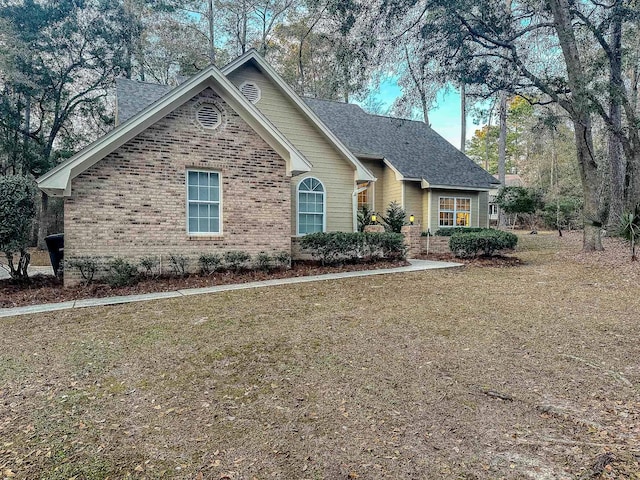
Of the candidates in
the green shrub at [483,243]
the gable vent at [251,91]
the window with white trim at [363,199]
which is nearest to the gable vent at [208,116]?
the gable vent at [251,91]

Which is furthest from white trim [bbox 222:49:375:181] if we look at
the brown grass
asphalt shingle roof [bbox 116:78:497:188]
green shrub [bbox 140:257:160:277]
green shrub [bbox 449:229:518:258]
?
the brown grass

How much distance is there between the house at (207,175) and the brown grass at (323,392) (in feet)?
9.65

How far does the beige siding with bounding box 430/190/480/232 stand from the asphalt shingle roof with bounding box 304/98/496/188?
557 millimetres

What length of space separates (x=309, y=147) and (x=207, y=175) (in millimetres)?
4439

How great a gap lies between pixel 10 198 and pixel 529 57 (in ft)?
57.7

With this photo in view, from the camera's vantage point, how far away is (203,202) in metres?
9.74

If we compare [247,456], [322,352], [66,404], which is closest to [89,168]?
[66,404]

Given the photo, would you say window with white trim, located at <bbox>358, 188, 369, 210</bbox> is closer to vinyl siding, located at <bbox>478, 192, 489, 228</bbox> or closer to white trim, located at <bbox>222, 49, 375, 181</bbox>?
white trim, located at <bbox>222, 49, 375, 181</bbox>

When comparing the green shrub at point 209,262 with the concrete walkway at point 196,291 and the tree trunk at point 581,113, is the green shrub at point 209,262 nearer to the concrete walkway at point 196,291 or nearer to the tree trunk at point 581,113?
the concrete walkway at point 196,291

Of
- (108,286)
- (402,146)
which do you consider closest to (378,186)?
(402,146)

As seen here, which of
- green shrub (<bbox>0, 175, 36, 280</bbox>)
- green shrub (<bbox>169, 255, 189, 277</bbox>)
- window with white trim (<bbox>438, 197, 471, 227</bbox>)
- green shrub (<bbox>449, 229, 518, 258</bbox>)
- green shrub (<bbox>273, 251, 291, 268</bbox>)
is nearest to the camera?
green shrub (<bbox>0, 175, 36, 280</bbox>)

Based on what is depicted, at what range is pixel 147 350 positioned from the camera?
465cm

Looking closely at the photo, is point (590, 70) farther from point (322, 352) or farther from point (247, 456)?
point (247, 456)

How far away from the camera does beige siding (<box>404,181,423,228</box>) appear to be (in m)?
17.0
